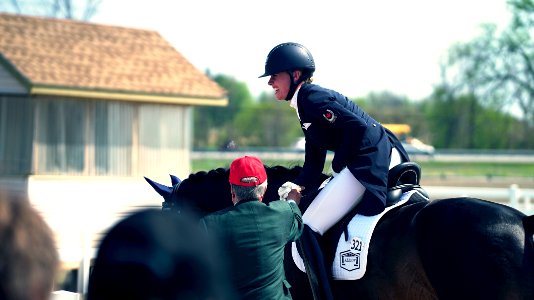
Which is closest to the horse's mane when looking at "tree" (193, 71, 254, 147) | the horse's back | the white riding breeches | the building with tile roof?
the white riding breeches

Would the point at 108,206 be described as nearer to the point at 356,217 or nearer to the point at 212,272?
the point at 356,217

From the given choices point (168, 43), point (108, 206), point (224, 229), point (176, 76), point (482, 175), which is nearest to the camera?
point (224, 229)

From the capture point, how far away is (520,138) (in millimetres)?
66562

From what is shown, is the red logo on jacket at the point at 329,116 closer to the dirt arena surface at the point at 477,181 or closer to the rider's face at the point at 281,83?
the rider's face at the point at 281,83

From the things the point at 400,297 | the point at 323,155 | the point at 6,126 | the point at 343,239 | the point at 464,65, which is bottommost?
the point at 400,297

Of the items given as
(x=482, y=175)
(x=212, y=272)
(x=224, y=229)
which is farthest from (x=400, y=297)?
(x=482, y=175)

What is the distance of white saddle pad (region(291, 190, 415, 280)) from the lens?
224 inches

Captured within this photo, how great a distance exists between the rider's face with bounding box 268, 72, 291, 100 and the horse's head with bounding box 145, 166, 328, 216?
62 cm

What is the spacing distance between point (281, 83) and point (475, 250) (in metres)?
1.84

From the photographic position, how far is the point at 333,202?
6.00 metres

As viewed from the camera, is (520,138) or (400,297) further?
(520,138)

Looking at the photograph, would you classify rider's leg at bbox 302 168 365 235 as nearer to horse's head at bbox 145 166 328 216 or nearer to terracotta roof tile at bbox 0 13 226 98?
horse's head at bbox 145 166 328 216

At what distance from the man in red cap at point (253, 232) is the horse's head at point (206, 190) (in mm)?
1601

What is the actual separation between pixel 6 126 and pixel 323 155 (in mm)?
17822
